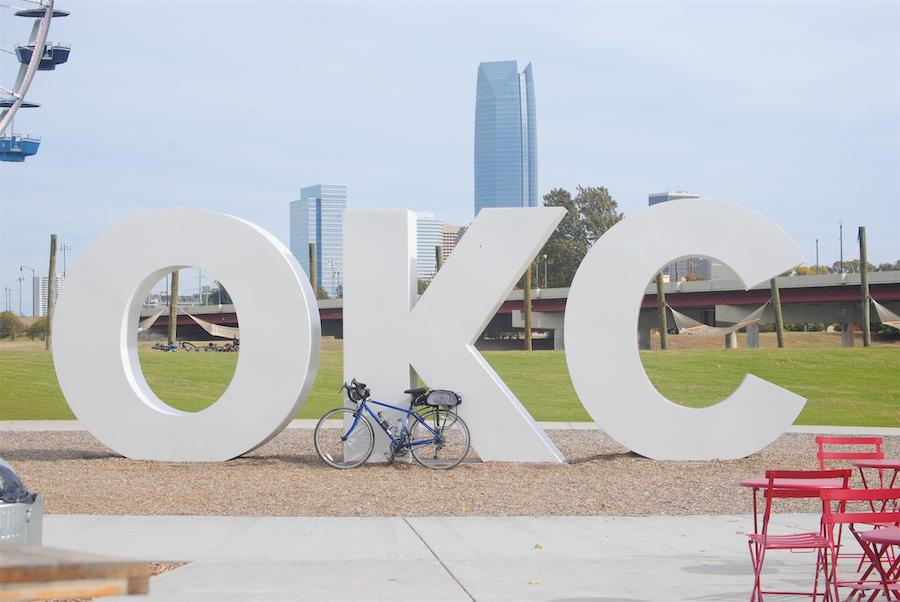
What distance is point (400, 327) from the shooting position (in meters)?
13.3

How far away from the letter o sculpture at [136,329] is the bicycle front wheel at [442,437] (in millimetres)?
1581

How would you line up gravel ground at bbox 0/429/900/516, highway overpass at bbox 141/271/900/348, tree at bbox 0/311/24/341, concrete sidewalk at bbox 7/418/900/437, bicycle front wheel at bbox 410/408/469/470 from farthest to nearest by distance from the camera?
1. tree at bbox 0/311/24/341
2. highway overpass at bbox 141/271/900/348
3. concrete sidewalk at bbox 7/418/900/437
4. bicycle front wheel at bbox 410/408/469/470
5. gravel ground at bbox 0/429/900/516

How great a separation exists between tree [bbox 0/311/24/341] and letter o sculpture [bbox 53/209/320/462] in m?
76.5

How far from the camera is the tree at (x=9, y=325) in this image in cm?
8510

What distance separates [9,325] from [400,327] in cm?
8151

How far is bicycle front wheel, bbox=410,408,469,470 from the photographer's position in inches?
505

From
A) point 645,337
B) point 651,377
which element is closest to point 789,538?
point 651,377

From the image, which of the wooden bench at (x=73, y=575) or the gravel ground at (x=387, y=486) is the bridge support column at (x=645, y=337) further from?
the wooden bench at (x=73, y=575)

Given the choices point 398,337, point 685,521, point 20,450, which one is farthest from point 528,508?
point 20,450

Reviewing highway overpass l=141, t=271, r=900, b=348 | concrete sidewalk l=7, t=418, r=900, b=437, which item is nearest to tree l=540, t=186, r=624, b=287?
highway overpass l=141, t=271, r=900, b=348

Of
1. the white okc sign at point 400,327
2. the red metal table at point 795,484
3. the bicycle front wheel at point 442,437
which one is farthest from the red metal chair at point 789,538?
the bicycle front wheel at point 442,437

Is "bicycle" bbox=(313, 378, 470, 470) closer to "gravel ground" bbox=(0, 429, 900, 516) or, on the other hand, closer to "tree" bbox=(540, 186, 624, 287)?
"gravel ground" bbox=(0, 429, 900, 516)

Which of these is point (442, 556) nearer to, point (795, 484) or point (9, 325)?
point (795, 484)

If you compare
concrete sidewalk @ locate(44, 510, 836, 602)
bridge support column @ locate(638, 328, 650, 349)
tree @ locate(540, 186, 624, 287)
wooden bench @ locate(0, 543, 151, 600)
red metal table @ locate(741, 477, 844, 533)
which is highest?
tree @ locate(540, 186, 624, 287)
